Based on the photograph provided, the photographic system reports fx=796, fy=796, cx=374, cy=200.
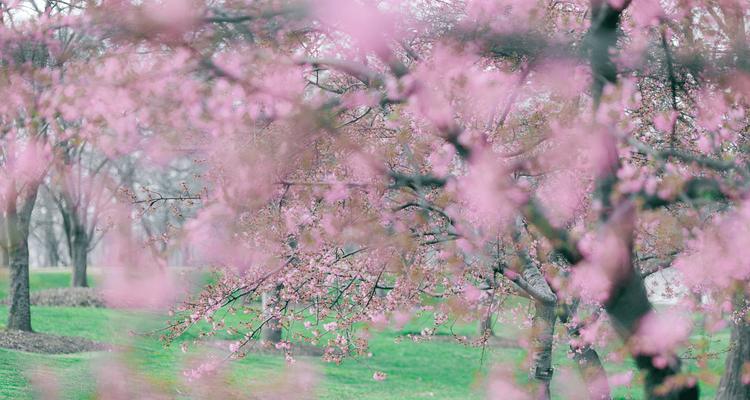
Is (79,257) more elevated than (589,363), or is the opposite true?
(79,257)

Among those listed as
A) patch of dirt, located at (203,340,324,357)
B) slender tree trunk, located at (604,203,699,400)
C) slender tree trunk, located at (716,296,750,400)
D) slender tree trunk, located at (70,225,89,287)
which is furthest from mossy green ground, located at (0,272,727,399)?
slender tree trunk, located at (70,225,89,287)

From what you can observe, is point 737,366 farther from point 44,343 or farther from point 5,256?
point 5,256

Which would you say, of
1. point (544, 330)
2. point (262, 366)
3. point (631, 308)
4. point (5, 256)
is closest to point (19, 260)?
point (262, 366)

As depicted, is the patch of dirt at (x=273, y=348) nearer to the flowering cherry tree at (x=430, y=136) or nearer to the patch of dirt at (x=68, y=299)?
the patch of dirt at (x=68, y=299)

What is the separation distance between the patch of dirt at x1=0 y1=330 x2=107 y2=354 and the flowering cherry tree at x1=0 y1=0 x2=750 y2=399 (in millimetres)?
9213

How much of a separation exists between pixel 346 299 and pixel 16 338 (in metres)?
11.5

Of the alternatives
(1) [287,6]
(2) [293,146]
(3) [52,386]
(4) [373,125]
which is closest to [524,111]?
(4) [373,125]

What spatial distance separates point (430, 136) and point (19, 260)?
13571mm

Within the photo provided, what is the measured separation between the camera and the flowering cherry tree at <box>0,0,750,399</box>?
5.88 m

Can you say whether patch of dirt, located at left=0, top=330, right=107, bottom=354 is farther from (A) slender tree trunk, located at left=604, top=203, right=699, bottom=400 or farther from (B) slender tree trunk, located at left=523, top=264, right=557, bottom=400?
(A) slender tree trunk, located at left=604, top=203, right=699, bottom=400

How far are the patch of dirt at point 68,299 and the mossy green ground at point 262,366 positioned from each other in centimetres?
177

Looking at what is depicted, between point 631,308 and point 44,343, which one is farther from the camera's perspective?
point 44,343

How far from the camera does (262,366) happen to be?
1941 cm

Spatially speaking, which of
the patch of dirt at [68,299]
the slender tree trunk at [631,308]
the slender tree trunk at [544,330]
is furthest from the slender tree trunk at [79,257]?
the slender tree trunk at [631,308]
